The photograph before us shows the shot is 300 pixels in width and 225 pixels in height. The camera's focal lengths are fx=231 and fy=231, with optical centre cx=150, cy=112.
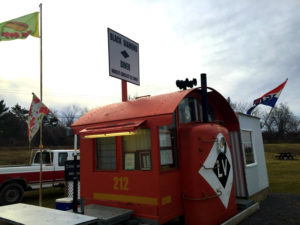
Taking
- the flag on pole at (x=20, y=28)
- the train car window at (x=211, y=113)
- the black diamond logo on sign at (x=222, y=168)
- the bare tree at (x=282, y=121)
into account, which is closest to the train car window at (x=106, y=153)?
the black diamond logo on sign at (x=222, y=168)

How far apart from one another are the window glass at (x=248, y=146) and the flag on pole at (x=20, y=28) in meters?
8.74

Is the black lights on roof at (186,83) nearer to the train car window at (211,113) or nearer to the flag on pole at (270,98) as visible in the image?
the train car window at (211,113)

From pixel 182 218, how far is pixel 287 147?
43533 mm

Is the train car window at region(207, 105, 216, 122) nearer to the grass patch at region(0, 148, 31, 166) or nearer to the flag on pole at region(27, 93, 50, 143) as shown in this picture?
the flag on pole at region(27, 93, 50, 143)

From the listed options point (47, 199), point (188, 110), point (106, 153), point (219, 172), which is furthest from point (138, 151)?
point (47, 199)

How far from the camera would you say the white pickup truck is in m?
9.73

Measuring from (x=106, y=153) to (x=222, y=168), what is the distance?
3.06 m

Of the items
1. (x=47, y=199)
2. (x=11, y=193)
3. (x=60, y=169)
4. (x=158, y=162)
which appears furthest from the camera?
(x=60, y=169)

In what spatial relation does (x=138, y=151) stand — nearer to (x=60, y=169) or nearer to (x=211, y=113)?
(x=211, y=113)

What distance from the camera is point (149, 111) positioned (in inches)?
202

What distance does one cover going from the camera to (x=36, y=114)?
8.31 m

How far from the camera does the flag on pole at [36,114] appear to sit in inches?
323

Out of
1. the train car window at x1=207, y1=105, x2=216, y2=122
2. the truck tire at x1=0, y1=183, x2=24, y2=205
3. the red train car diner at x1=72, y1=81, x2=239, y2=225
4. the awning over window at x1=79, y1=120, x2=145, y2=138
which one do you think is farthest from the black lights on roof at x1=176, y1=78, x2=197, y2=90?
the truck tire at x1=0, y1=183, x2=24, y2=205

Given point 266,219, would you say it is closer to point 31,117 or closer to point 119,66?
point 119,66
